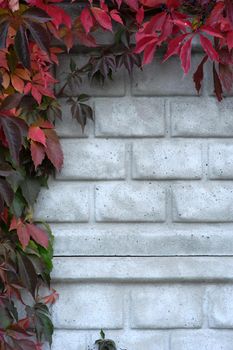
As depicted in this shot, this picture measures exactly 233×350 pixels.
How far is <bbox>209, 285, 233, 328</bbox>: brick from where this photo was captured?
7.30ft

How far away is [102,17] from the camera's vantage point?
2.03 metres

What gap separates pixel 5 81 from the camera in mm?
2041

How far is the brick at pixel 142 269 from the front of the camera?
85.8 inches

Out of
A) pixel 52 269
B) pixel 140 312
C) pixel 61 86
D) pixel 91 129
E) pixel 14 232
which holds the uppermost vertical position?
pixel 61 86

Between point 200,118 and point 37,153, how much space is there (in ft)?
1.93

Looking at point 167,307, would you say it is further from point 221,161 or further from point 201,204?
point 221,161

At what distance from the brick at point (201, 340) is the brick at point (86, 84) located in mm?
883

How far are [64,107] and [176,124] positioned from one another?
1.30 feet

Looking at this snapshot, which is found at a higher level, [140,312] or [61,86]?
[61,86]

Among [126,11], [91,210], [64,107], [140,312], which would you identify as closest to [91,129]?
[64,107]

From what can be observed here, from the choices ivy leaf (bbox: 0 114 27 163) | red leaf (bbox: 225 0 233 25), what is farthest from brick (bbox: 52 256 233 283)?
red leaf (bbox: 225 0 233 25)

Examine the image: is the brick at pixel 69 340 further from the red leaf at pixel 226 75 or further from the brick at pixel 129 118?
the red leaf at pixel 226 75

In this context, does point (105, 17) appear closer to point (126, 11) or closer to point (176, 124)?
point (126, 11)

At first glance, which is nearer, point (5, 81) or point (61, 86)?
point (5, 81)
